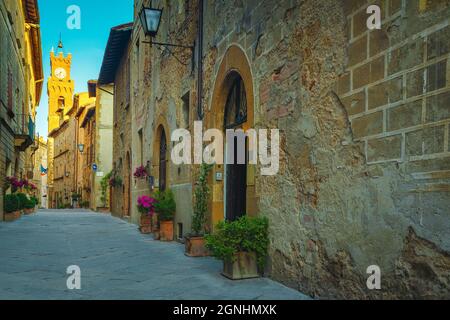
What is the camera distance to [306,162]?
3758mm

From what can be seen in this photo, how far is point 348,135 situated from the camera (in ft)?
10.5

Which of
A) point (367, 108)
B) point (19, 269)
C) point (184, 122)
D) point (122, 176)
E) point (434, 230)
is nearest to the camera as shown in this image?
point (434, 230)

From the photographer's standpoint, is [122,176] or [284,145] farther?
[122,176]

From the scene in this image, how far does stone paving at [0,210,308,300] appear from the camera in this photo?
12.4ft

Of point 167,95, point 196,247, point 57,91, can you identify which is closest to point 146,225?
point 167,95

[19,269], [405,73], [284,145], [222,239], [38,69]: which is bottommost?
[19,269]

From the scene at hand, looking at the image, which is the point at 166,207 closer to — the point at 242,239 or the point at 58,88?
the point at 242,239

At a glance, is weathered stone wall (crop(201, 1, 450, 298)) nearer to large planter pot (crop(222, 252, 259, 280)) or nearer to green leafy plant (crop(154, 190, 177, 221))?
large planter pot (crop(222, 252, 259, 280))

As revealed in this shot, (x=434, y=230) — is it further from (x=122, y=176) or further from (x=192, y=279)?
(x=122, y=176)

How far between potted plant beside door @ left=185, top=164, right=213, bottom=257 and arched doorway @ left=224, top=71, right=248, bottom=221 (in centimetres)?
34

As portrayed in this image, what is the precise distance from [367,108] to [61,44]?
228 feet

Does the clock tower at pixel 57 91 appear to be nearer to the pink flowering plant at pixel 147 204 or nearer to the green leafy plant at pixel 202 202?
the pink flowering plant at pixel 147 204

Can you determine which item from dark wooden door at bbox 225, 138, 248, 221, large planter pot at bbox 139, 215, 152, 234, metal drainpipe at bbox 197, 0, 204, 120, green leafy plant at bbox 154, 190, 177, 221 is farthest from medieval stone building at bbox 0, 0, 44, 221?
dark wooden door at bbox 225, 138, 248, 221

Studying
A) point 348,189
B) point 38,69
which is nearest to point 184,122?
point 348,189
